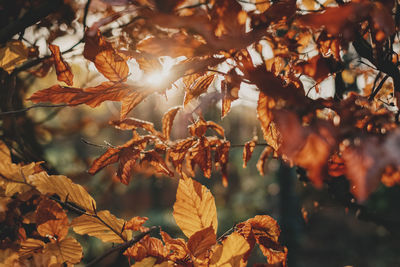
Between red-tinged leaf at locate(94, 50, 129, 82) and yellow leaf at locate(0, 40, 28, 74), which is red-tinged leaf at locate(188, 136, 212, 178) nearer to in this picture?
red-tinged leaf at locate(94, 50, 129, 82)

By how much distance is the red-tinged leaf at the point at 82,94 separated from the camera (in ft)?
1.60

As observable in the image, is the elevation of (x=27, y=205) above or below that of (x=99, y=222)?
below

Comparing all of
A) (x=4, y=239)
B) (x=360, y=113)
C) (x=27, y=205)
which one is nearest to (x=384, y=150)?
(x=360, y=113)

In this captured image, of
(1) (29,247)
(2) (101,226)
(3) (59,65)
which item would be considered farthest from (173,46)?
(1) (29,247)

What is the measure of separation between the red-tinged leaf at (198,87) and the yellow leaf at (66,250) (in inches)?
15.9

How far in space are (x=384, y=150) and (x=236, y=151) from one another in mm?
14246

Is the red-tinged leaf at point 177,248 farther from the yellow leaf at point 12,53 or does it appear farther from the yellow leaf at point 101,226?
the yellow leaf at point 12,53

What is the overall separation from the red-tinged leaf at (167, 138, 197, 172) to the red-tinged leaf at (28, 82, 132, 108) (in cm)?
26

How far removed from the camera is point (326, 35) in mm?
605

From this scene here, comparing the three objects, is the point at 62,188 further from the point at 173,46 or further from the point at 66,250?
the point at 173,46

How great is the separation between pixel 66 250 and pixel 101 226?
0.10m

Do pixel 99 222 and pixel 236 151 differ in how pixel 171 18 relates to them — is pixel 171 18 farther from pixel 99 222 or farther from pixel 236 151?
pixel 236 151

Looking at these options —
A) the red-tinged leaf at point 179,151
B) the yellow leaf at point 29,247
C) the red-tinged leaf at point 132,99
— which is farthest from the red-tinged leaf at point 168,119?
the yellow leaf at point 29,247

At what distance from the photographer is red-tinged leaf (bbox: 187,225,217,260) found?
1.85 ft
